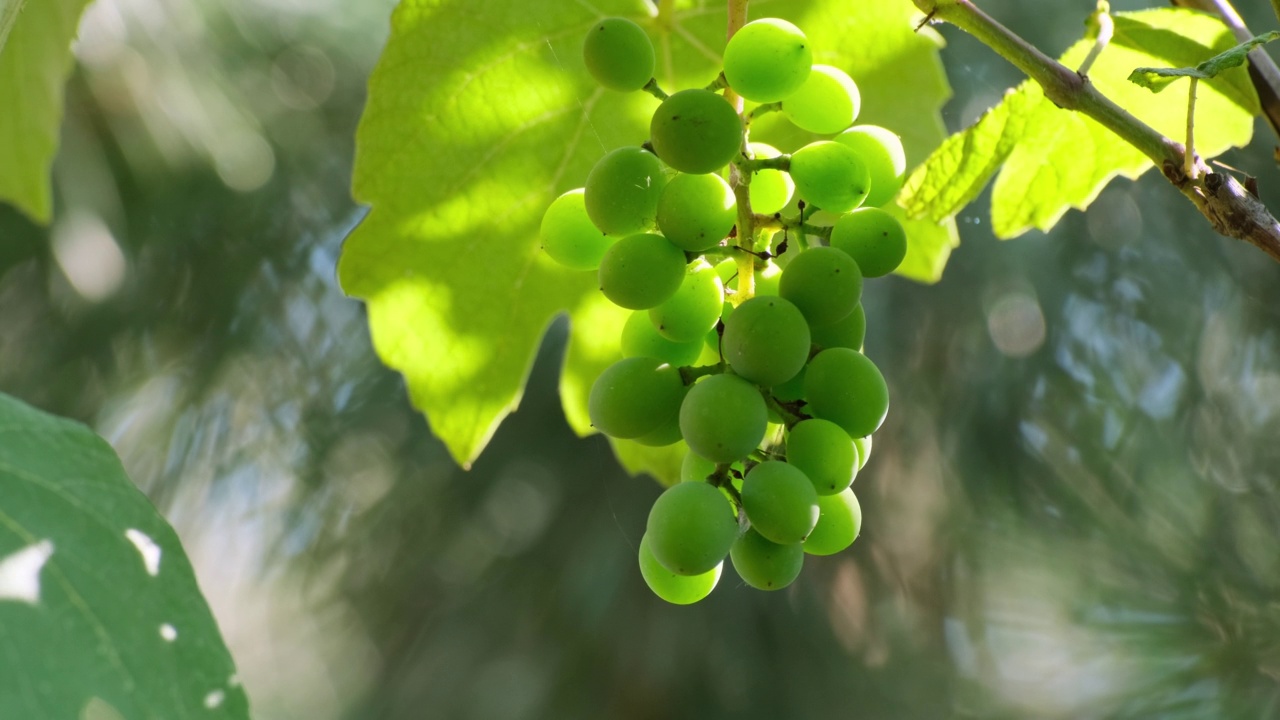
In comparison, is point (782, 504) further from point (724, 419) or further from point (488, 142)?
point (488, 142)

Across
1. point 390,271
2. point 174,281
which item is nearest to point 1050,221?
point 390,271

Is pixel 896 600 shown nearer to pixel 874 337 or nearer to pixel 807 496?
pixel 874 337

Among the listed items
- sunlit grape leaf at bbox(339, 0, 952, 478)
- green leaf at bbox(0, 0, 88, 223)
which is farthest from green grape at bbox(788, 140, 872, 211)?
green leaf at bbox(0, 0, 88, 223)

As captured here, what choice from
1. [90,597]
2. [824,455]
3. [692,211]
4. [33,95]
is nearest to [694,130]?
[692,211]

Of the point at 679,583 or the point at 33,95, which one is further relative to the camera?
the point at 33,95

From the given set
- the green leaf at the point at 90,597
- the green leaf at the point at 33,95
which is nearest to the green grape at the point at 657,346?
the green leaf at the point at 90,597

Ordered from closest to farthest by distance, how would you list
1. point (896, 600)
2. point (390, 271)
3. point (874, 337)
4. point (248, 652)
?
point (390, 271), point (874, 337), point (896, 600), point (248, 652)
